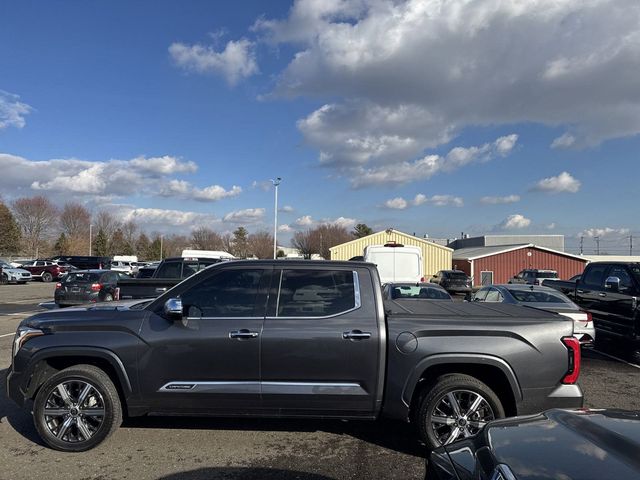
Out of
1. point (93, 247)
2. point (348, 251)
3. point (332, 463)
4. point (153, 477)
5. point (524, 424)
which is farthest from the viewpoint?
point (93, 247)

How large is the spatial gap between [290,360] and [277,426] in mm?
1201

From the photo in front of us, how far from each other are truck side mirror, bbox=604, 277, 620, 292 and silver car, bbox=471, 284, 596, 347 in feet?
2.30

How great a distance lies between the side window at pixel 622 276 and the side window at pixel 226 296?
832cm

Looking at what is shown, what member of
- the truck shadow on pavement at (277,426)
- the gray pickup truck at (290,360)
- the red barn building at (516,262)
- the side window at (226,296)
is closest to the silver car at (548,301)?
the gray pickup truck at (290,360)

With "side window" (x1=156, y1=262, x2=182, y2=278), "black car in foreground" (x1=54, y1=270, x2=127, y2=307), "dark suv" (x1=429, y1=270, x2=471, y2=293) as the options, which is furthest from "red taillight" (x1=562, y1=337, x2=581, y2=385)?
"dark suv" (x1=429, y1=270, x2=471, y2=293)

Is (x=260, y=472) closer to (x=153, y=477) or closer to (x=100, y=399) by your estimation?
(x=153, y=477)

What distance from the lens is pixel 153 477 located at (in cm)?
405

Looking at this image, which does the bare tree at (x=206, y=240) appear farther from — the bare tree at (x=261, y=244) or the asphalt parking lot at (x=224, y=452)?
the asphalt parking lot at (x=224, y=452)

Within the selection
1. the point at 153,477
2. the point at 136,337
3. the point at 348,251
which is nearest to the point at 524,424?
the point at 153,477

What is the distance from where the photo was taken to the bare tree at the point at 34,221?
258 ft

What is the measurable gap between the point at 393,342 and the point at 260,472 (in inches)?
62.5

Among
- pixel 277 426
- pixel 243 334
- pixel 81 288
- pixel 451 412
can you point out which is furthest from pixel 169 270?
pixel 451 412

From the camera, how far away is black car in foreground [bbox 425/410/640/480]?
198 centimetres

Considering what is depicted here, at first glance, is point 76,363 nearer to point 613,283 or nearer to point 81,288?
point 613,283
